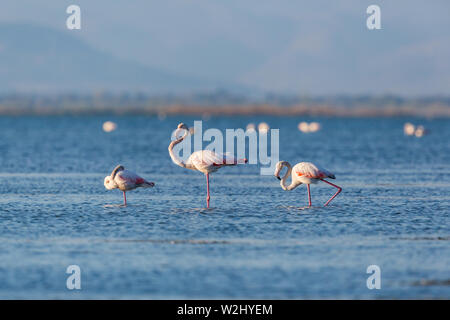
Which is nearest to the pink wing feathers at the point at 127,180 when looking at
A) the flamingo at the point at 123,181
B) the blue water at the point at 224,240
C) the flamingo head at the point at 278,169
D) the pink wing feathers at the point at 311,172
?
the flamingo at the point at 123,181

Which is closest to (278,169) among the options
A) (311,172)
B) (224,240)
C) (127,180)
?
(311,172)

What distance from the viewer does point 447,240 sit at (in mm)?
16359

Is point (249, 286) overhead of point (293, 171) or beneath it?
beneath

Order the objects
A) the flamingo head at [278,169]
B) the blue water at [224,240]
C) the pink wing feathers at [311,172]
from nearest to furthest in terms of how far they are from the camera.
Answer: the blue water at [224,240] → the pink wing feathers at [311,172] → the flamingo head at [278,169]

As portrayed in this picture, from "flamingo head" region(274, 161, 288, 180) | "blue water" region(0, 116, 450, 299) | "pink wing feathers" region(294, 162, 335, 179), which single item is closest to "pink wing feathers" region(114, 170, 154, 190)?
"blue water" region(0, 116, 450, 299)

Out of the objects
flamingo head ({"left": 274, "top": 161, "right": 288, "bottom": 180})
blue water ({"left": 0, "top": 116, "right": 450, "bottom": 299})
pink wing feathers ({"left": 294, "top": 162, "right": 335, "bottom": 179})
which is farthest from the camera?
flamingo head ({"left": 274, "top": 161, "right": 288, "bottom": 180})

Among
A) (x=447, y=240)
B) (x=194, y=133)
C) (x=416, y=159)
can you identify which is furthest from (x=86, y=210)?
(x=194, y=133)

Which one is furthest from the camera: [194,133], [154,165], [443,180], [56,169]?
[194,133]

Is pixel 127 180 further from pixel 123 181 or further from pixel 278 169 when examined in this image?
pixel 278 169

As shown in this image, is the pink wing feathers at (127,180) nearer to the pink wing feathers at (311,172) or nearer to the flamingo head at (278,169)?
the flamingo head at (278,169)

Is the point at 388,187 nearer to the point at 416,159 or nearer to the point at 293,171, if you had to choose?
the point at 293,171

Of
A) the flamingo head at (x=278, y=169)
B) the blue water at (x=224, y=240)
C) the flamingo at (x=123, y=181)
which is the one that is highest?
the flamingo head at (x=278, y=169)

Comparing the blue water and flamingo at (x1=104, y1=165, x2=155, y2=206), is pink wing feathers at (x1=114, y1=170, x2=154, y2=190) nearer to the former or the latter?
flamingo at (x1=104, y1=165, x2=155, y2=206)
